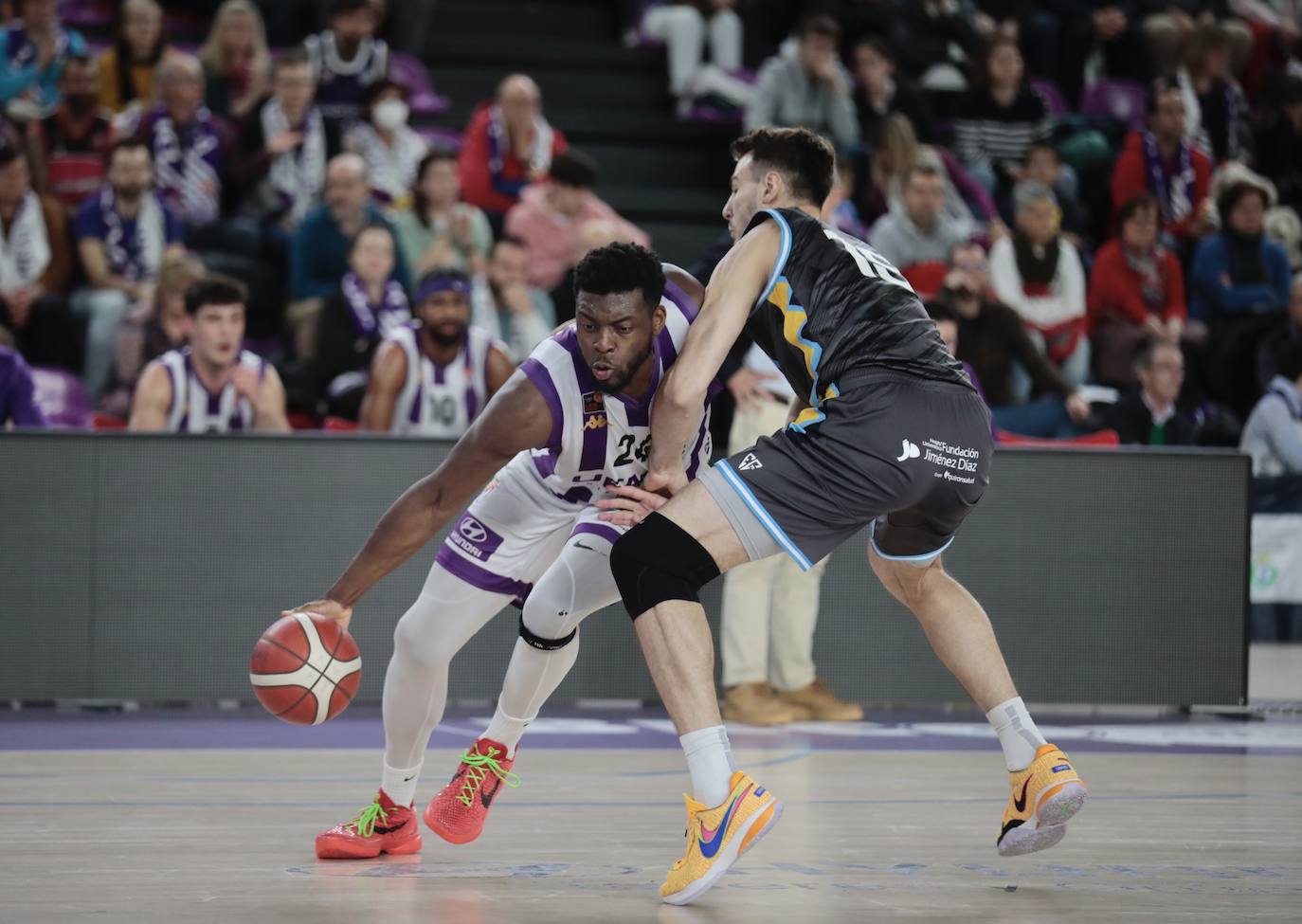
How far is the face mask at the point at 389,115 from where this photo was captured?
35.8ft

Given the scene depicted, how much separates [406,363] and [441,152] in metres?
2.21

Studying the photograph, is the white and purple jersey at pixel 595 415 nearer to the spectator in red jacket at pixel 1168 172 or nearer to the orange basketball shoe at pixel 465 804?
the orange basketball shoe at pixel 465 804

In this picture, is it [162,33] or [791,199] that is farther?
[162,33]

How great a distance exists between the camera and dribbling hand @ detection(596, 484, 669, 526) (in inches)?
170

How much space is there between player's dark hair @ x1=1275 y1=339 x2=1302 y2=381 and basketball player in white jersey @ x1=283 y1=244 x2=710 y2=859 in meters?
6.59

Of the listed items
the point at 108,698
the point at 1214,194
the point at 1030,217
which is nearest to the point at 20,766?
the point at 108,698

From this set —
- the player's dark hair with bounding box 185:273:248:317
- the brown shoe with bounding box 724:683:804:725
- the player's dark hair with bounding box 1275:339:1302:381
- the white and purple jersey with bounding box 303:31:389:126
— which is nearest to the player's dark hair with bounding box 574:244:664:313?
the brown shoe with bounding box 724:683:804:725

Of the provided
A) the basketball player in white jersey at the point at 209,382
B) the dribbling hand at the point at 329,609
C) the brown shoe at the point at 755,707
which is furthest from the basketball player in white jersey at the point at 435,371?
the dribbling hand at the point at 329,609

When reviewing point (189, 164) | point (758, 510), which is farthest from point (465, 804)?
point (189, 164)

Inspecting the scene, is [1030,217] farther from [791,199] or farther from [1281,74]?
[791,199]

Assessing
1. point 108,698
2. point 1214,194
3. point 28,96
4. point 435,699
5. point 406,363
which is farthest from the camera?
point 1214,194

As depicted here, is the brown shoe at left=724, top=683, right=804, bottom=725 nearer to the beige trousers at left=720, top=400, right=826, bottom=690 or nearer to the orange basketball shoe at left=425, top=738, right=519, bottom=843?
the beige trousers at left=720, top=400, right=826, bottom=690

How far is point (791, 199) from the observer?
454cm

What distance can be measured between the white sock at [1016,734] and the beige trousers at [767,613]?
3.11 metres
